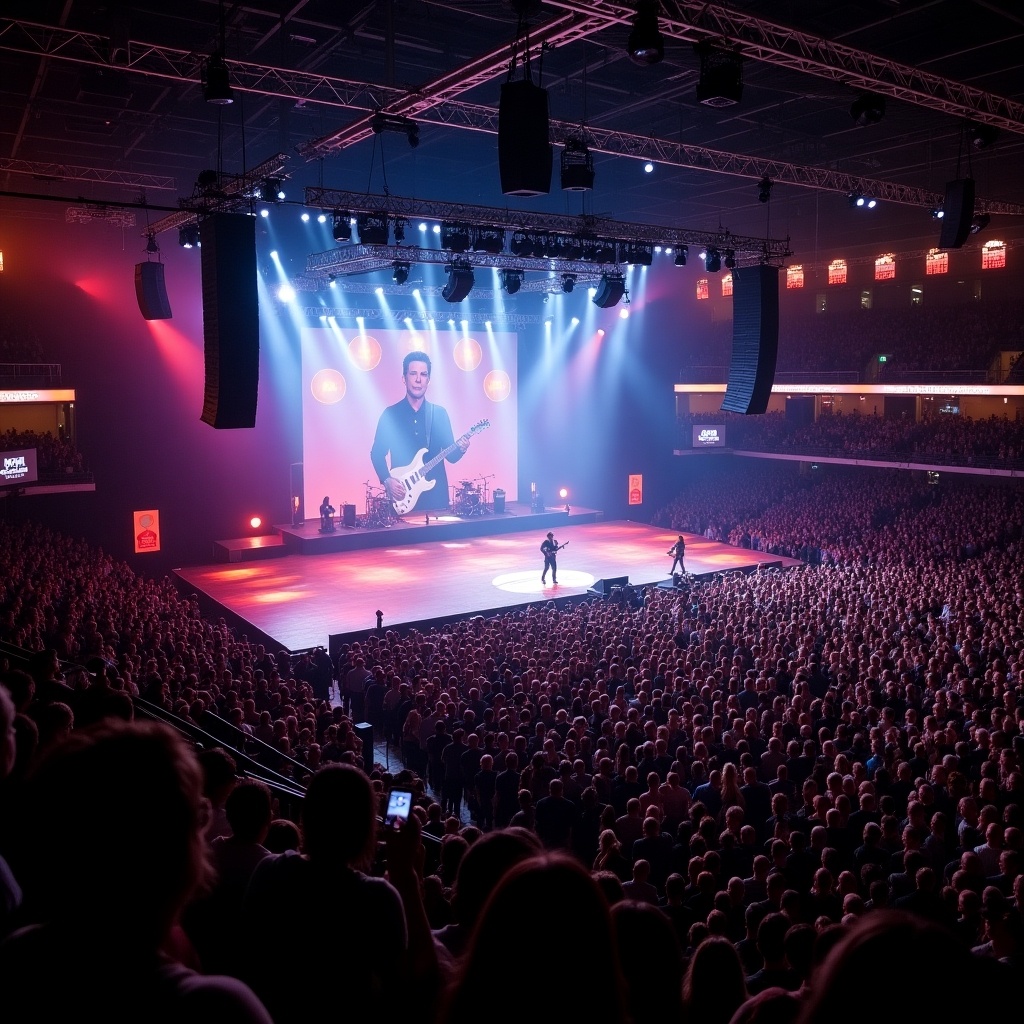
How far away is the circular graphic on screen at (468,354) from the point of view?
97.6 ft

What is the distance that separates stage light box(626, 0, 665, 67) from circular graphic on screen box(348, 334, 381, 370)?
20407 millimetres

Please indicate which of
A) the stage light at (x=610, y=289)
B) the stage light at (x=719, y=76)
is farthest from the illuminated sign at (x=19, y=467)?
the stage light at (x=719, y=76)

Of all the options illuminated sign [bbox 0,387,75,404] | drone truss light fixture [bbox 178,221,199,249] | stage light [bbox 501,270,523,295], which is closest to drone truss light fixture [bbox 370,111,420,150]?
drone truss light fixture [bbox 178,221,199,249]

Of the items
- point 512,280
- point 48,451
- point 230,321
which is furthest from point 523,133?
point 48,451

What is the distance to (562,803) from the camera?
767 cm

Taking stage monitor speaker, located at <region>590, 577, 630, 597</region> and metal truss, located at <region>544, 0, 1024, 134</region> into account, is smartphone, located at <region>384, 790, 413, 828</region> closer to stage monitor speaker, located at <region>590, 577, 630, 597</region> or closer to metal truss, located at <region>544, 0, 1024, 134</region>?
metal truss, located at <region>544, 0, 1024, 134</region>

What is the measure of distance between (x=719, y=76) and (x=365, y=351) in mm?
19679

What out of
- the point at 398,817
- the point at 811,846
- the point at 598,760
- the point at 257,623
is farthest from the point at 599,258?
the point at 398,817

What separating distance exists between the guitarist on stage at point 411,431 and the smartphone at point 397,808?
82.7 feet

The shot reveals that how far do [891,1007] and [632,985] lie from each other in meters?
1.42

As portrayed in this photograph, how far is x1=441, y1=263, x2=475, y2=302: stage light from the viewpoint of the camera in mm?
19062

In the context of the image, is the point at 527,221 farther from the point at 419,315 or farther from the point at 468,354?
the point at 468,354

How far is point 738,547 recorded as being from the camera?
27141mm

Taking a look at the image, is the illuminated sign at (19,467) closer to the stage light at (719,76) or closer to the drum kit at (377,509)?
the drum kit at (377,509)
